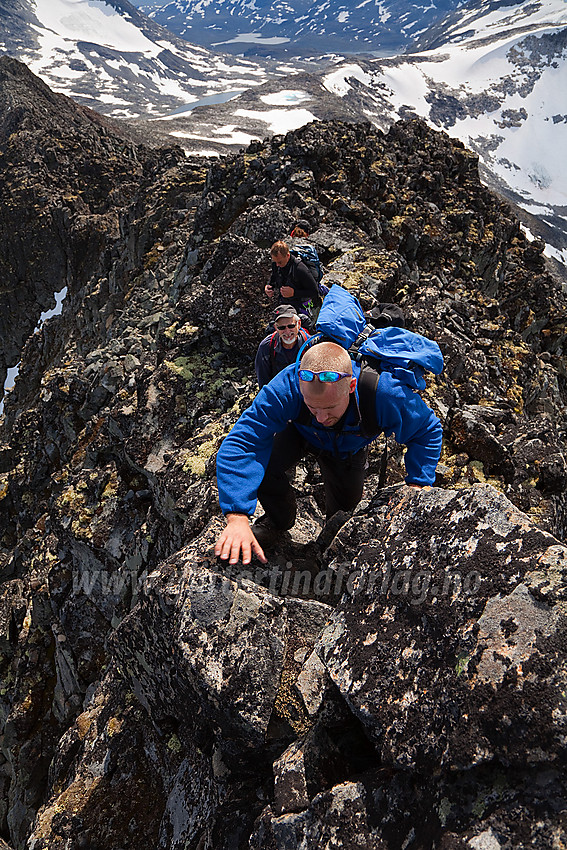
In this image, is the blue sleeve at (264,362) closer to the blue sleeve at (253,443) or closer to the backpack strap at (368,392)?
the blue sleeve at (253,443)

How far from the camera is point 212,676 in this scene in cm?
530

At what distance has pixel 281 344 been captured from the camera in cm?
845

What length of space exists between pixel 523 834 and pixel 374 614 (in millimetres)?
1894

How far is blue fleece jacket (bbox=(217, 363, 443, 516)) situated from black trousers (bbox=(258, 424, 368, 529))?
1.32 ft

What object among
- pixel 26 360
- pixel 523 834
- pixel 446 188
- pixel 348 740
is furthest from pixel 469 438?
pixel 26 360

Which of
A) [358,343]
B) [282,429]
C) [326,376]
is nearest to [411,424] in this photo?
[358,343]

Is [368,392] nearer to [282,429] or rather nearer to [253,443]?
[282,429]

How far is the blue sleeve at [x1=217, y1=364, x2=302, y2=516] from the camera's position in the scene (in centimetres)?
524

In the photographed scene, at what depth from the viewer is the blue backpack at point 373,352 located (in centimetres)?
533

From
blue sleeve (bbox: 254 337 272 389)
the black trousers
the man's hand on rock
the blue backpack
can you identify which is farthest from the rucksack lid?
blue sleeve (bbox: 254 337 272 389)

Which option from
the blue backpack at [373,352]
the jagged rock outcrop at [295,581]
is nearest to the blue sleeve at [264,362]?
the jagged rock outcrop at [295,581]

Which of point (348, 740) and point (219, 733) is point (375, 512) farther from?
point (219, 733)

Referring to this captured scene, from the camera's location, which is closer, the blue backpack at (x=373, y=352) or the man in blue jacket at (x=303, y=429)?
the man in blue jacket at (x=303, y=429)

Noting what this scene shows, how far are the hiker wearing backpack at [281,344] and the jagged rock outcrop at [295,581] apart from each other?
2.15 meters
